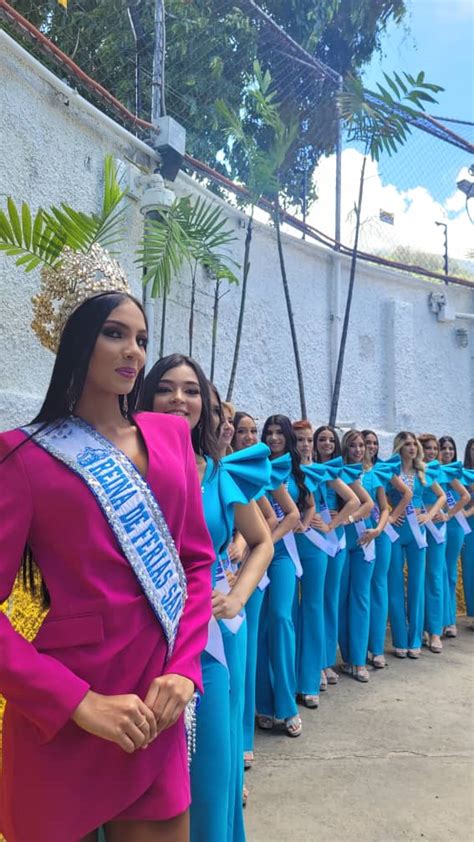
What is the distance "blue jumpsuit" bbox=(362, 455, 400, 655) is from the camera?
4.82m

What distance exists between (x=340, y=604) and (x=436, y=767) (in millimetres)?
1629

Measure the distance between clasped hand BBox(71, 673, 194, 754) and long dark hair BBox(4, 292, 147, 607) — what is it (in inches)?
9.9

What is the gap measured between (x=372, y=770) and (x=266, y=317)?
4.87 meters

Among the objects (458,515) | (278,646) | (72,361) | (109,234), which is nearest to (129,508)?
(72,361)

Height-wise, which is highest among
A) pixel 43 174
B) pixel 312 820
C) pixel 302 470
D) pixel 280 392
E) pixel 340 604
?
pixel 43 174

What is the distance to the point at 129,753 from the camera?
43.4 inches

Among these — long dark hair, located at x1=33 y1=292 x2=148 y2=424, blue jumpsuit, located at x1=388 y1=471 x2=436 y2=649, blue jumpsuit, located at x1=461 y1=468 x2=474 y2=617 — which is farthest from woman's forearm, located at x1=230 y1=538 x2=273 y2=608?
blue jumpsuit, located at x1=461 y1=468 x2=474 y2=617

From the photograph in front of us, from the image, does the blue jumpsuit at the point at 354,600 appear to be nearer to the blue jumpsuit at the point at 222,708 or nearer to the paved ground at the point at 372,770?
the paved ground at the point at 372,770

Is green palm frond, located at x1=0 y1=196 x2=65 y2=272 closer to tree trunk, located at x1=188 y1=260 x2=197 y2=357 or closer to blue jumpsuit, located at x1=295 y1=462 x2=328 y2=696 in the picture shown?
blue jumpsuit, located at x1=295 y1=462 x2=328 y2=696

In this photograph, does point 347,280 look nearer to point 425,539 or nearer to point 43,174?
point 425,539

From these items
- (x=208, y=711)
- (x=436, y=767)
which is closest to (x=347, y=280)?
(x=436, y=767)

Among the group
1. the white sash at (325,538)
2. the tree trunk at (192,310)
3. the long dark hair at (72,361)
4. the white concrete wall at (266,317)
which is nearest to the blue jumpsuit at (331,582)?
the white sash at (325,538)

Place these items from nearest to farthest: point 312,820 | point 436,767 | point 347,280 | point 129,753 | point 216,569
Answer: point 129,753 → point 216,569 → point 312,820 → point 436,767 → point 347,280

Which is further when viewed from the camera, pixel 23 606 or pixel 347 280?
pixel 347 280
